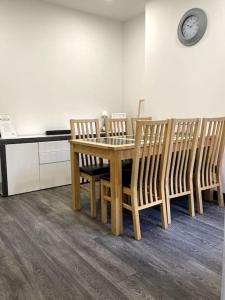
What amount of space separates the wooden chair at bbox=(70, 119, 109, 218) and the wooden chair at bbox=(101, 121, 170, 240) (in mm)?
216

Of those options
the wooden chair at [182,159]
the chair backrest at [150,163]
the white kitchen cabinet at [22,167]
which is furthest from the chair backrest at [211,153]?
the white kitchen cabinet at [22,167]

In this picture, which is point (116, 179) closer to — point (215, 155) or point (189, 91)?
point (215, 155)

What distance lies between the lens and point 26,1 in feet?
12.4

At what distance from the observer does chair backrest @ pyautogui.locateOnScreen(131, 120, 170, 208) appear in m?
2.19

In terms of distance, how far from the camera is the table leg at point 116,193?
2.29 m

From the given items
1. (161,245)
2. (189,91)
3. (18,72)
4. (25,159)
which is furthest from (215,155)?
(18,72)

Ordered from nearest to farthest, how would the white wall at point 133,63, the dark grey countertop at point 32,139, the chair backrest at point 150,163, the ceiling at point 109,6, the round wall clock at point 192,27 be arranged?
the chair backrest at point 150,163 → the round wall clock at point 192,27 → the dark grey countertop at point 32,139 → the ceiling at point 109,6 → the white wall at point 133,63

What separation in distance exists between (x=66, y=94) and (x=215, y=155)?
2.59m

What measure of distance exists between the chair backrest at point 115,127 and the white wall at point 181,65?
683mm

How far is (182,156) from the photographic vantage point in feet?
8.73

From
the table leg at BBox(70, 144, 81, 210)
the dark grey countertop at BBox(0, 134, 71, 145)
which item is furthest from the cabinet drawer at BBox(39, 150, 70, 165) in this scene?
the table leg at BBox(70, 144, 81, 210)

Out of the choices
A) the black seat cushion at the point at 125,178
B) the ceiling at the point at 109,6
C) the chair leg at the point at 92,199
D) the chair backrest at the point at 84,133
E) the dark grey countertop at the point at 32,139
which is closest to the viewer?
the black seat cushion at the point at 125,178

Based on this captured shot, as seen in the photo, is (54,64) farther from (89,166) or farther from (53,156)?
(89,166)

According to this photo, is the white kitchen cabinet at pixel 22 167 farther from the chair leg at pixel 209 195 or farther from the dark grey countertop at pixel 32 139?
the chair leg at pixel 209 195
